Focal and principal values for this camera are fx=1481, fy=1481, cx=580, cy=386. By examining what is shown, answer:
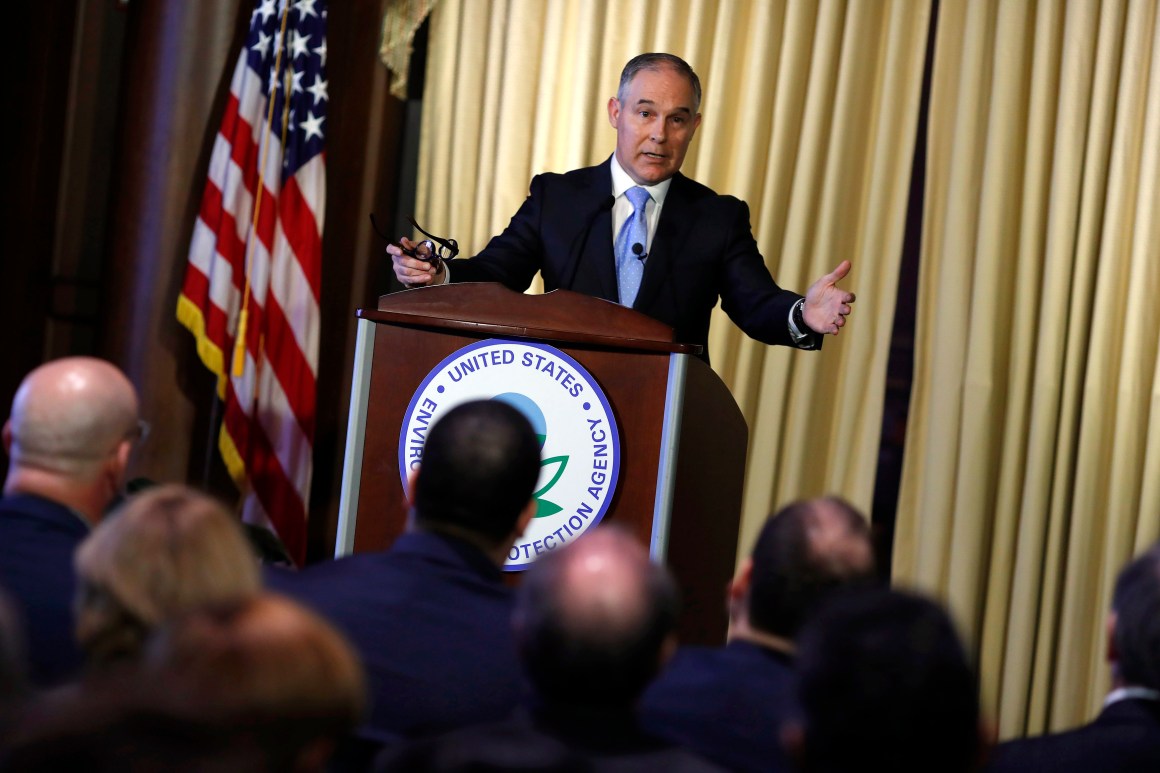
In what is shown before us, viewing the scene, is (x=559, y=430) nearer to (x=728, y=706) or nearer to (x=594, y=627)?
(x=728, y=706)

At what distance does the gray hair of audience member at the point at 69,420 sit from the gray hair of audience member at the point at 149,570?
0.66 m

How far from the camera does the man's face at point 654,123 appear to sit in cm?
372

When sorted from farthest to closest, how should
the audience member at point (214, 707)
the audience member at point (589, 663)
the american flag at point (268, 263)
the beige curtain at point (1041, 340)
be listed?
1. the american flag at point (268, 263)
2. the beige curtain at point (1041, 340)
3. the audience member at point (589, 663)
4. the audience member at point (214, 707)

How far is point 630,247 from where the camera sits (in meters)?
3.72

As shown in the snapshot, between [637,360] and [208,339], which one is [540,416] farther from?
[208,339]

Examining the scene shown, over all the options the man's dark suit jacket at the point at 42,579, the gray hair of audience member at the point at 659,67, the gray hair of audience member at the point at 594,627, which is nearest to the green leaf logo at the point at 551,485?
the man's dark suit jacket at the point at 42,579

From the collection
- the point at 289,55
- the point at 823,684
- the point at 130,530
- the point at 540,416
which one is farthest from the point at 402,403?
the point at 289,55

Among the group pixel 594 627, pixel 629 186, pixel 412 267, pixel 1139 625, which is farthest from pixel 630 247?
pixel 594 627

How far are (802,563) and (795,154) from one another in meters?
3.38

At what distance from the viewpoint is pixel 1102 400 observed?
4715 mm

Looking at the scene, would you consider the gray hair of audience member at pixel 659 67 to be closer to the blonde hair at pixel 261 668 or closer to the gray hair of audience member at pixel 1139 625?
the gray hair of audience member at pixel 1139 625

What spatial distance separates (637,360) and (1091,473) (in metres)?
2.26

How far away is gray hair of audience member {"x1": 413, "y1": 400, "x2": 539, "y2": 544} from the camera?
91.8 inches

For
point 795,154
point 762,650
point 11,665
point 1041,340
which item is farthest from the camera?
point 795,154
